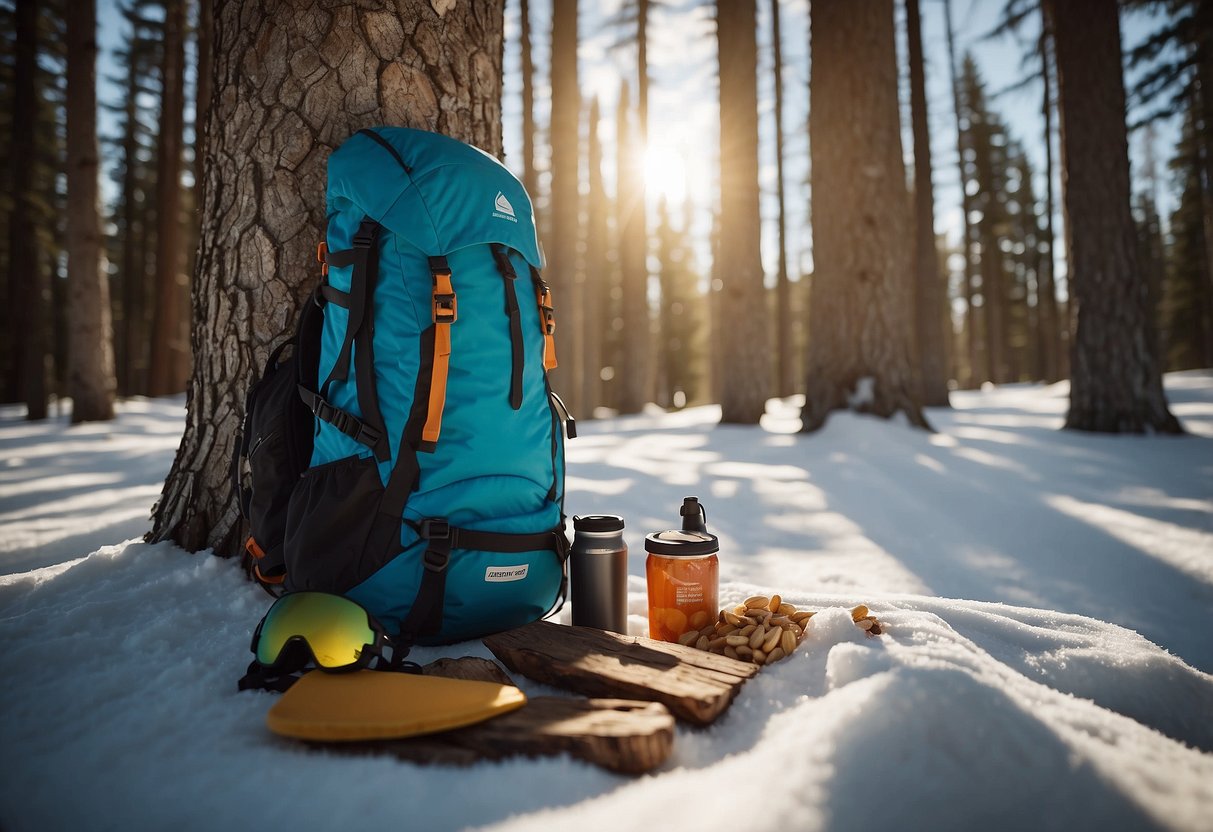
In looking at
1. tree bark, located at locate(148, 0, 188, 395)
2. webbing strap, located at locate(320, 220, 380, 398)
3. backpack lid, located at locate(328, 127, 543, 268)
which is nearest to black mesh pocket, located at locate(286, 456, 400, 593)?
webbing strap, located at locate(320, 220, 380, 398)

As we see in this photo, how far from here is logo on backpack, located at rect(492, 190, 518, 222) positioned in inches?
65.6

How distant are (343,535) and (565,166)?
789cm

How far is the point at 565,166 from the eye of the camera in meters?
8.39

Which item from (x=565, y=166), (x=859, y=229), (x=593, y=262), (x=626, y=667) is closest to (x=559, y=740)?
(x=626, y=667)

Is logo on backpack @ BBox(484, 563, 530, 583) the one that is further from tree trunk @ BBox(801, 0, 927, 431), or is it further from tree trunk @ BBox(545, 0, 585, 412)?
tree trunk @ BBox(545, 0, 585, 412)

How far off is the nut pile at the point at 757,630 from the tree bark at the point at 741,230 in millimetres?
5396

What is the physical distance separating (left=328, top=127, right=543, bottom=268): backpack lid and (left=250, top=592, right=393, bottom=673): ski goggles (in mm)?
923

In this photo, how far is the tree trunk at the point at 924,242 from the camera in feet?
31.1

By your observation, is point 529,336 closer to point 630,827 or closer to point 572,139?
point 630,827

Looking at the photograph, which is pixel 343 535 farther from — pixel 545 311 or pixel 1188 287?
pixel 1188 287

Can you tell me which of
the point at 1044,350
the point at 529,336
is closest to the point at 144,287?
the point at 529,336

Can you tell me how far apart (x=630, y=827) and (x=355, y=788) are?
0.48 meters

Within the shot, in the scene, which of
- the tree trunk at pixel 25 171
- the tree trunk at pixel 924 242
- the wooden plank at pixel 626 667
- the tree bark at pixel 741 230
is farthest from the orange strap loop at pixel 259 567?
the tree trunk at pixel 25 171

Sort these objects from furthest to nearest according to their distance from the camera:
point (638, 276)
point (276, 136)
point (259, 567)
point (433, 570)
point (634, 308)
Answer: point (638, 276) → point (634, 308) → point (276, 136) → point (259, 567) → point (433, 570)
